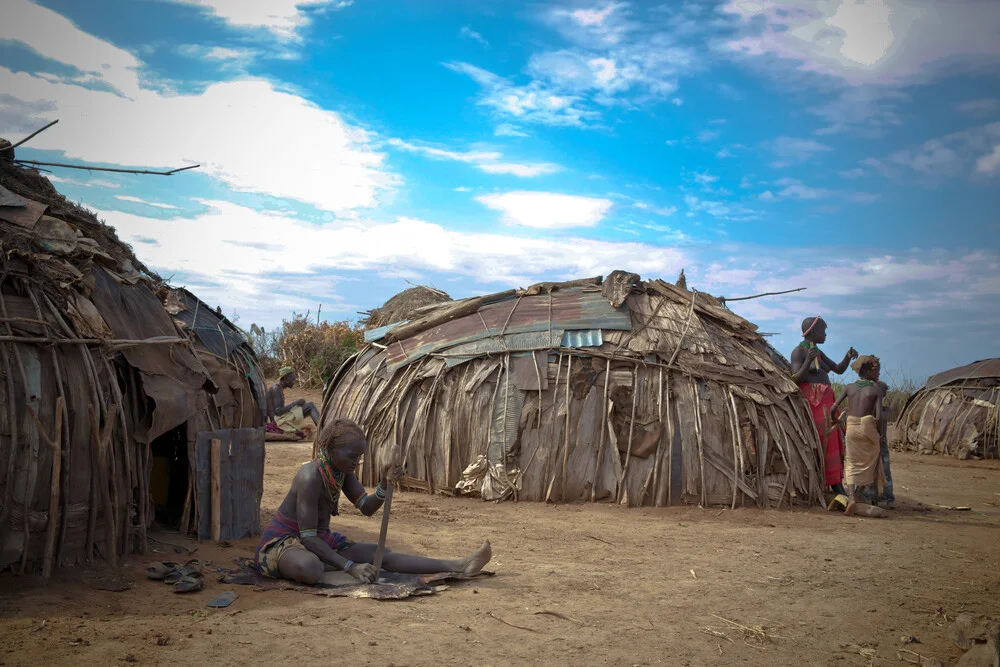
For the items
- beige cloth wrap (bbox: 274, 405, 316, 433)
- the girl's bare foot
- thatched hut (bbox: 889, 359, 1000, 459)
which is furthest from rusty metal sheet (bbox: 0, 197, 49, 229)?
thatched hut (bbox: 889, 359, 1000, 459)

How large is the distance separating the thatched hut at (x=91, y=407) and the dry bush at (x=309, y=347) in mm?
12692

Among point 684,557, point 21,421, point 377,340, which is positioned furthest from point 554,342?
point 21,421

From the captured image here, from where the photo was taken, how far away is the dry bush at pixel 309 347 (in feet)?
64.8

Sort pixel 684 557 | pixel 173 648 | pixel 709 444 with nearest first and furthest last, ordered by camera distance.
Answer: pixel 173 648 < pixel 684 557 < pixel 709 444

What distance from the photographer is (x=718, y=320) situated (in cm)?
967

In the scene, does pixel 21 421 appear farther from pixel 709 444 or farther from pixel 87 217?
pixel 709 444

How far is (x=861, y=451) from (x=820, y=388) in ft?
→ 3.21

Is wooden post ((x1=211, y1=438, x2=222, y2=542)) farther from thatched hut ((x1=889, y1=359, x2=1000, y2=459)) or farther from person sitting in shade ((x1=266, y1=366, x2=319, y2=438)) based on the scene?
thatched hut ((x1=889, y1=359, x2=1000, y2=459))

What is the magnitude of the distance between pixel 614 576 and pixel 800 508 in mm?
4088

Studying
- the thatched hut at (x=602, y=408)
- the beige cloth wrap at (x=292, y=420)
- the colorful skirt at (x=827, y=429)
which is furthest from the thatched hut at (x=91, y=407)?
the beige cloth wrap at (x=292, y=420)

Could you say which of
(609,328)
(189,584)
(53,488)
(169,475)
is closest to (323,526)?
(189,584)

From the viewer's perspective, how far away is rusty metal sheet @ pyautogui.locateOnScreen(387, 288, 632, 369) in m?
9.43

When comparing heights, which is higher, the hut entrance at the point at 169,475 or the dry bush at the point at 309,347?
the dry bush at the point at 309,347

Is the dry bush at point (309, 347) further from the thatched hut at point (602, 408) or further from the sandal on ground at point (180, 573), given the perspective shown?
the sandal on ground at point (180, 573)
